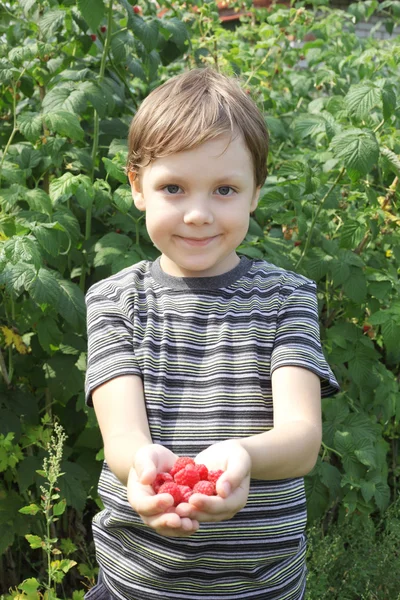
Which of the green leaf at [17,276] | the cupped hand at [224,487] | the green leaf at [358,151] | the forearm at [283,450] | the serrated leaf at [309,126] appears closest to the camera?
the cupped hand at [224,487]

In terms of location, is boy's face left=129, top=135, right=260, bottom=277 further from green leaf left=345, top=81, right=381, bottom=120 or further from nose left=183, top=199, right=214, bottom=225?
green leaf left=345, top=81, right=381, bottom=120

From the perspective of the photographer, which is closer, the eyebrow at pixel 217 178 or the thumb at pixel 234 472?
the thumb at pixel 234 472

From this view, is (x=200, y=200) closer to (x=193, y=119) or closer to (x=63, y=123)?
(x=193, y=119)

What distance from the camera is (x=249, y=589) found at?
1.53 m

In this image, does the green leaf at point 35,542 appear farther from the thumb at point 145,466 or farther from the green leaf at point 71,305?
the thumb at point 145,466

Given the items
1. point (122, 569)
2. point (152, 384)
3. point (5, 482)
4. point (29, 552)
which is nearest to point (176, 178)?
point (152, 384)

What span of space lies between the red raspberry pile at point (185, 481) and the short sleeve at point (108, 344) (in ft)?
1.01

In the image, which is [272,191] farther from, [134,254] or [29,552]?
[29,552]

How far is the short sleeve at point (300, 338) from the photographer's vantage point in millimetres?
1486

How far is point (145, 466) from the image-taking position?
1229 mm

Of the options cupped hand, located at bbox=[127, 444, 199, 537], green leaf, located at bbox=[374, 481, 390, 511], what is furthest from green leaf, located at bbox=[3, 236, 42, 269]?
green leaf, located at bbox=[374, 481, 390, 511]

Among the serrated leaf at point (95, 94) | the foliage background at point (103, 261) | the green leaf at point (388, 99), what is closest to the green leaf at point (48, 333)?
the foliage background at point (103, 261)

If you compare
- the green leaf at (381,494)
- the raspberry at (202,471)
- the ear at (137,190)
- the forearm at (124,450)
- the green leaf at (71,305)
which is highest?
the ear at (137,190)

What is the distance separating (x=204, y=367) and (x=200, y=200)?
30cm
